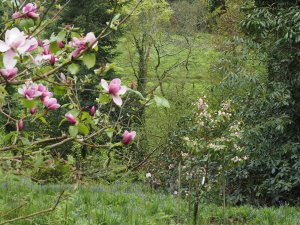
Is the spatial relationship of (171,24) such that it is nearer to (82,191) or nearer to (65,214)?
(82,191)

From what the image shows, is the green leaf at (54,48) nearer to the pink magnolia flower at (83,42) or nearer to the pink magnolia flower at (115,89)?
the pink magnolia flower at (83,42)

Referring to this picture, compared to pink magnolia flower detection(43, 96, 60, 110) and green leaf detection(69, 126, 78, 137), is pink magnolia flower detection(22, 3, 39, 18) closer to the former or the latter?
pink magnolia flower detection(43, 96, 60, 110)

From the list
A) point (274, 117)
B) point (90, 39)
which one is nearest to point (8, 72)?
point (90, 39)

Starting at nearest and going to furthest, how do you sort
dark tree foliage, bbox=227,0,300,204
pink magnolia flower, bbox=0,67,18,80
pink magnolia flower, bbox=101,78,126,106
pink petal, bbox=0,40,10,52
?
1. pink petal, bbox=0,40,10,52
2. pink magnolia flower, bbox=0,67,18,80
3. pink magnolia flower, bbox=101,78,126,106
4. dark tree foliage, bbox=227,0,300,204

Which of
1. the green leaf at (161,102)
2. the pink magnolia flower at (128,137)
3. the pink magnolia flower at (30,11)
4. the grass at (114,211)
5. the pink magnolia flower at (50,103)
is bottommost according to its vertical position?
the grass at (114,211)

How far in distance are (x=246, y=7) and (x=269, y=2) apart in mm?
481

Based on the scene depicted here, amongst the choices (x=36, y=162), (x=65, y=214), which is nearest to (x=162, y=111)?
(x=65, y=214)

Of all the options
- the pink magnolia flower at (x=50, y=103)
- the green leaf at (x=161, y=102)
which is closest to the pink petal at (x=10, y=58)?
the pink magnolia flower at (x=50, y=103)

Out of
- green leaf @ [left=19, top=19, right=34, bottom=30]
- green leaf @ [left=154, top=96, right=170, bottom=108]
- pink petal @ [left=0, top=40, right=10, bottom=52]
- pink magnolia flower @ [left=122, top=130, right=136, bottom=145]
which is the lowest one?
pink magnolia flower @ [left=122, top=130, right=136, bottom=145]

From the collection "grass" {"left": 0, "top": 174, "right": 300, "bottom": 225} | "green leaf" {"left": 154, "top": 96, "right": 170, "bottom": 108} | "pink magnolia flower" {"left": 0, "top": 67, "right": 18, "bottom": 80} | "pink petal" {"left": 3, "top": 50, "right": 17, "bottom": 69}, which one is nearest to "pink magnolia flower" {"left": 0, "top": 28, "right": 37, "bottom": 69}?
"pink petal" {"left": 3, "top": 50, "right": 17, "bottom": 69}

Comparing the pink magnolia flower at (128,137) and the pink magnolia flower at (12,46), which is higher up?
the pink magnolia flower at (12,46)

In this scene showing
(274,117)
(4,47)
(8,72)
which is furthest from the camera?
(274,117)

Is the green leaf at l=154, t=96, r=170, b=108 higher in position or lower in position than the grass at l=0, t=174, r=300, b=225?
higher

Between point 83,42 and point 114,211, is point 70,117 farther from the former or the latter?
point 114,211
